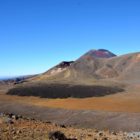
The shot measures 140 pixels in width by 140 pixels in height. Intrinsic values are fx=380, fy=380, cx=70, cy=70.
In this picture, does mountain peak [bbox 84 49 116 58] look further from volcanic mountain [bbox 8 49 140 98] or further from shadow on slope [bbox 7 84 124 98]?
shadow on slope [bbox 7 84 124 98]

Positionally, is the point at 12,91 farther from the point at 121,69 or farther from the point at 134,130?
Answer: the point at 134,130

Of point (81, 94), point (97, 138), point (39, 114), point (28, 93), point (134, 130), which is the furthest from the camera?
point (28, 93)

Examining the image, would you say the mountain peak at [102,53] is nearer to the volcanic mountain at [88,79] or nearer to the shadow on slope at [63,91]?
the volcanic mountain at [88,79]

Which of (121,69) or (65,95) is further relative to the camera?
(121,69)

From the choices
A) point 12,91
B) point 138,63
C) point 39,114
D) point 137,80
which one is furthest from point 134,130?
point 138,63

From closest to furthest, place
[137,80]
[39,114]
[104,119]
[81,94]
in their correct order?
1. [104,119]
2. [39,114]
3. [81,94]
4. [137,80]

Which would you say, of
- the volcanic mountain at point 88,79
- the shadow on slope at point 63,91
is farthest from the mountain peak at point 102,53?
the shadow on slope at point 63,91

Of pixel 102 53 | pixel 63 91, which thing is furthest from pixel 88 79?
pixel 102 53
